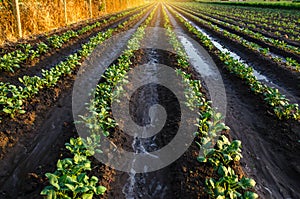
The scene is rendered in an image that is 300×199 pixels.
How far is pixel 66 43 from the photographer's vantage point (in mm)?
10383

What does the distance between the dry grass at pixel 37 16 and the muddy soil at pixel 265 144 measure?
8.93 metres

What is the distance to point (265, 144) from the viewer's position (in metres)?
4.79

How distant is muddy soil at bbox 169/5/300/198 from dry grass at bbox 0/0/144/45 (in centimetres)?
893

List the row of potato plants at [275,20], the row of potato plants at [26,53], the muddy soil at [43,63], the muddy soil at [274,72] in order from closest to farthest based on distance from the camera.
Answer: the muddy soil at [43,63]
the row of potato plants at [26,53]
the muddy soil at [274,72]
the row of potato plants at [275,20]

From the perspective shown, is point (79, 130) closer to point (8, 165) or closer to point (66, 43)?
point (8, 165)

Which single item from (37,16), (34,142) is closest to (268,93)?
(34,142)

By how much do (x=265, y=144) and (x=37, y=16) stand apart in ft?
39.9

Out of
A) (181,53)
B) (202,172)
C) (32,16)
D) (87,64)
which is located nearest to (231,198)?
(202,172)

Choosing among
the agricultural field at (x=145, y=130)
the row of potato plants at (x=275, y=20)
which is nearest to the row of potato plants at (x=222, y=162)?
the agricultural field at (x=145, y=130)

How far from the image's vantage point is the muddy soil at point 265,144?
3841 millimetres

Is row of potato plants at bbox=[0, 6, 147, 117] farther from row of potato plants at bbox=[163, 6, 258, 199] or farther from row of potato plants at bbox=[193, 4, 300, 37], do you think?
row of potato plants at bbox=[193, 4, 300, 37]

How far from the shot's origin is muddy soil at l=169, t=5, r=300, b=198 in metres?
3.84

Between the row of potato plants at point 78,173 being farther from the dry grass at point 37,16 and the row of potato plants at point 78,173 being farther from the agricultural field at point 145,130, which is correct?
the dry grass at point 37,16

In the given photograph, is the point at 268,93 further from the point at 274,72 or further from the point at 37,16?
the point at 37,16
